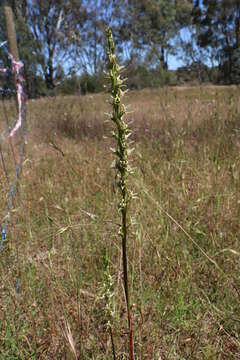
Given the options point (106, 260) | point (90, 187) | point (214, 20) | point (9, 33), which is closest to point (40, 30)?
point (214, 20)

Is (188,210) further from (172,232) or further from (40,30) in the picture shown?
(40,30)

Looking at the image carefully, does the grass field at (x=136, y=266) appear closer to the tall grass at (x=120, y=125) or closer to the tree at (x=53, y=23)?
the tall grass at (x=120, y=125)

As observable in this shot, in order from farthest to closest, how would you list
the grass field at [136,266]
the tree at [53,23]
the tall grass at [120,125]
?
the tree at [53,23] < the grass field at [136,266] < the tall grass at [120,125]

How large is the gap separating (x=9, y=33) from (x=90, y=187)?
202 centimetres

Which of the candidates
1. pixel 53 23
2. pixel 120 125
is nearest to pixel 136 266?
pixel 120 125

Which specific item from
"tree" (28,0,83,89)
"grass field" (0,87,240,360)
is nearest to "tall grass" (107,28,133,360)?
"grass field" (0,87,240,360)

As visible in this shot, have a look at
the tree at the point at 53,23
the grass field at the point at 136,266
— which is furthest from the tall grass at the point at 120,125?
the tree at the point at 53,23

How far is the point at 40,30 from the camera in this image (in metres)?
23.5

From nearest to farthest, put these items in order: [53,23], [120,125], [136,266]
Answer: [120,125] < [136,266] < [53,23]

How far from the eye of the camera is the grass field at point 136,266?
1.03 metres

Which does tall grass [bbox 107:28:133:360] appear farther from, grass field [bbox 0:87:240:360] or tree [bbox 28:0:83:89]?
tree [bbox 28:0:83:89]

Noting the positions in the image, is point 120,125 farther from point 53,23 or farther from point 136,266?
point 53,23

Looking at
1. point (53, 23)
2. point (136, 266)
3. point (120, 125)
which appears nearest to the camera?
point (120, 125)

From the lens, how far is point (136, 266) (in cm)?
137
